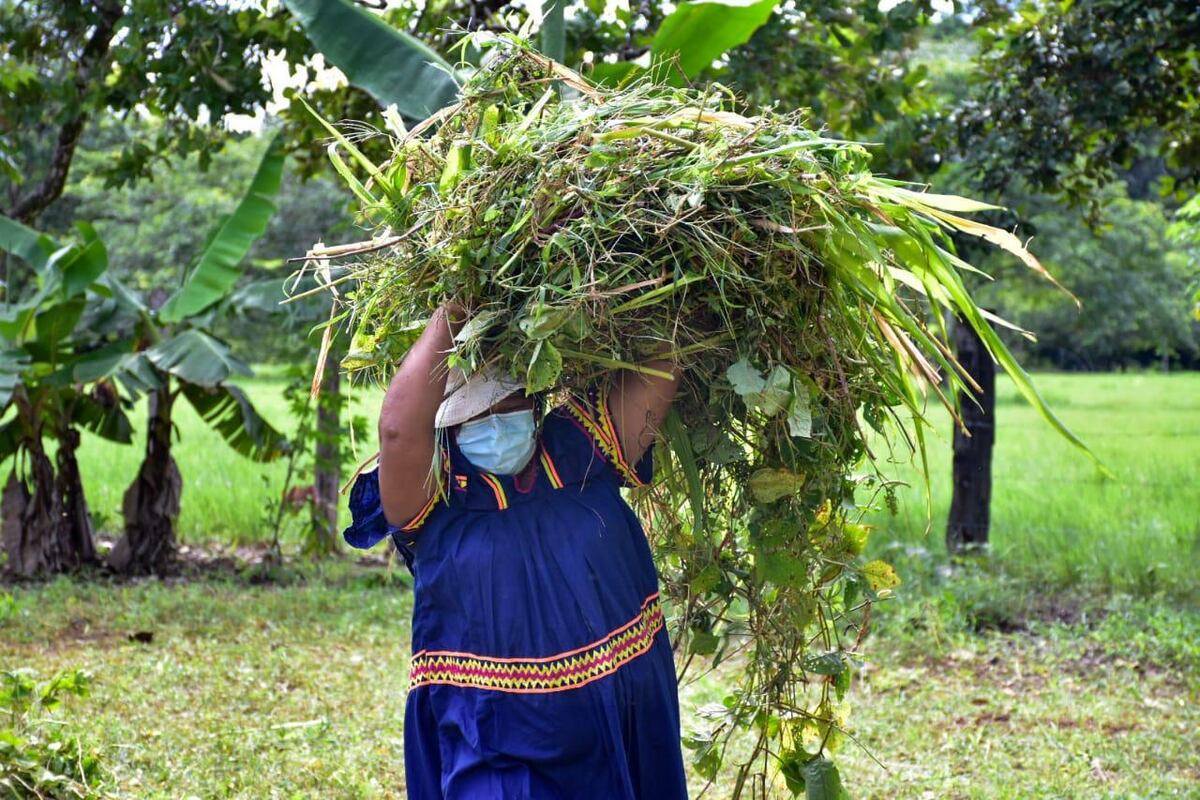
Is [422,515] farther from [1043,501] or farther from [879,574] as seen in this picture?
[1043,501]

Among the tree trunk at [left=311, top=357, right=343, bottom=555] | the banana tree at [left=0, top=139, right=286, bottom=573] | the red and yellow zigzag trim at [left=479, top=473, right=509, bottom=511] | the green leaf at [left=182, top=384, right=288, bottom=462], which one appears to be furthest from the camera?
the tree trunk at [left=311, top=357, right=343, bottom=555]

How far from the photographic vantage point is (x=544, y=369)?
1.97 metres

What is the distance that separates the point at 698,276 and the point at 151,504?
5959 millimetres

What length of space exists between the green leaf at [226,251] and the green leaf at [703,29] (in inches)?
152

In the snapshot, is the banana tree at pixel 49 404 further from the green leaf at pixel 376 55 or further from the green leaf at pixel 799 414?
the green leaf at pixel 799 414

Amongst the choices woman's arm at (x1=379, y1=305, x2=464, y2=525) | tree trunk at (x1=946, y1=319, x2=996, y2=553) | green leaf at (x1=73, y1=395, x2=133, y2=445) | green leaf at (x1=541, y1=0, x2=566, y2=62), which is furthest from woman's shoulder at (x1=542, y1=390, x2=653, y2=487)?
green leaf at (x1=73, y1=395, x2=133, y2=445)

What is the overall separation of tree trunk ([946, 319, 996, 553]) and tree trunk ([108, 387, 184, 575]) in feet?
14.9

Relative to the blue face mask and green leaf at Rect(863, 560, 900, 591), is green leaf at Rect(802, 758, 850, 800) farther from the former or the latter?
the blue face mask

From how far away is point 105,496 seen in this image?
9133 millimetres

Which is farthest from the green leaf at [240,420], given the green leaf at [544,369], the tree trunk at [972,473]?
the green leaf at [544,369]

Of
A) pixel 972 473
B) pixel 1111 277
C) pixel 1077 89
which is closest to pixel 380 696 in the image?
pixel 972 473

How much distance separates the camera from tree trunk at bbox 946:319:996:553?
22.9ft

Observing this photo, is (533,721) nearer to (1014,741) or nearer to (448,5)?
(1014,741)

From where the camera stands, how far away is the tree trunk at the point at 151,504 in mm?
7113
